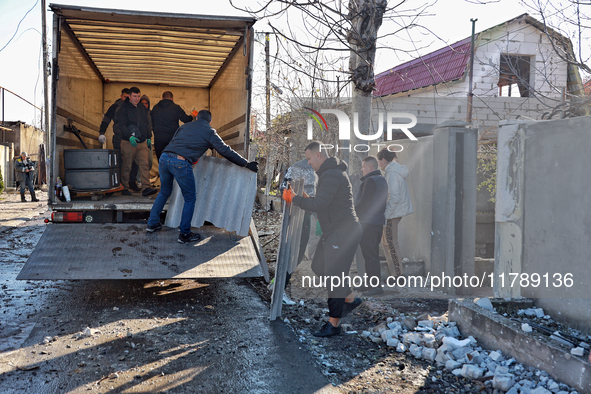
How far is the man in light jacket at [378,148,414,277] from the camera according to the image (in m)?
6.48

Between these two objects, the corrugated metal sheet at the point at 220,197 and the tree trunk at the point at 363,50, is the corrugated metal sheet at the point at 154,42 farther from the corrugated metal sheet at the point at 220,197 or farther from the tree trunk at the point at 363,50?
the corrugated metal sheet at the point at 220,197

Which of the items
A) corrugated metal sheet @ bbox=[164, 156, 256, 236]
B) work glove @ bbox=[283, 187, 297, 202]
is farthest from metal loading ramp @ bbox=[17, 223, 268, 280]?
work glove @ bbox=[283, 187, 297, 202]

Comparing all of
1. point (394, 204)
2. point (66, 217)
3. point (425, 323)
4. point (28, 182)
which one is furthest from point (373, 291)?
point (28, 182)

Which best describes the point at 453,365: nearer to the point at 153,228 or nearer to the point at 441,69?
the point at 153,228

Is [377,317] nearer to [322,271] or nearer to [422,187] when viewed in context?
[322,271]

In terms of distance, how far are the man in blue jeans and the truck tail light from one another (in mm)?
863

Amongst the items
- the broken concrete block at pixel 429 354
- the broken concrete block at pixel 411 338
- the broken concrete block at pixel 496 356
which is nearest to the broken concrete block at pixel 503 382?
the broken concrete block at pixel 496 356

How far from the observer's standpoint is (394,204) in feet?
21.2

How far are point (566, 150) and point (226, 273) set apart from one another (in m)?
3.44

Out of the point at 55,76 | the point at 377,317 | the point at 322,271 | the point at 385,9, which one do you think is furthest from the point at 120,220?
the point at 385,9

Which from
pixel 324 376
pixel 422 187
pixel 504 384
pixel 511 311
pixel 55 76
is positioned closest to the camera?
pixel 504 384

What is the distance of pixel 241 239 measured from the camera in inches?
226

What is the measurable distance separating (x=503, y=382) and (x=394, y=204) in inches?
140

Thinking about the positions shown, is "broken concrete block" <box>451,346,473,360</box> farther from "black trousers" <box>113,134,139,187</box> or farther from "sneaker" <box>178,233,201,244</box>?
"black trousers" <box>113,134,139,187</box>
